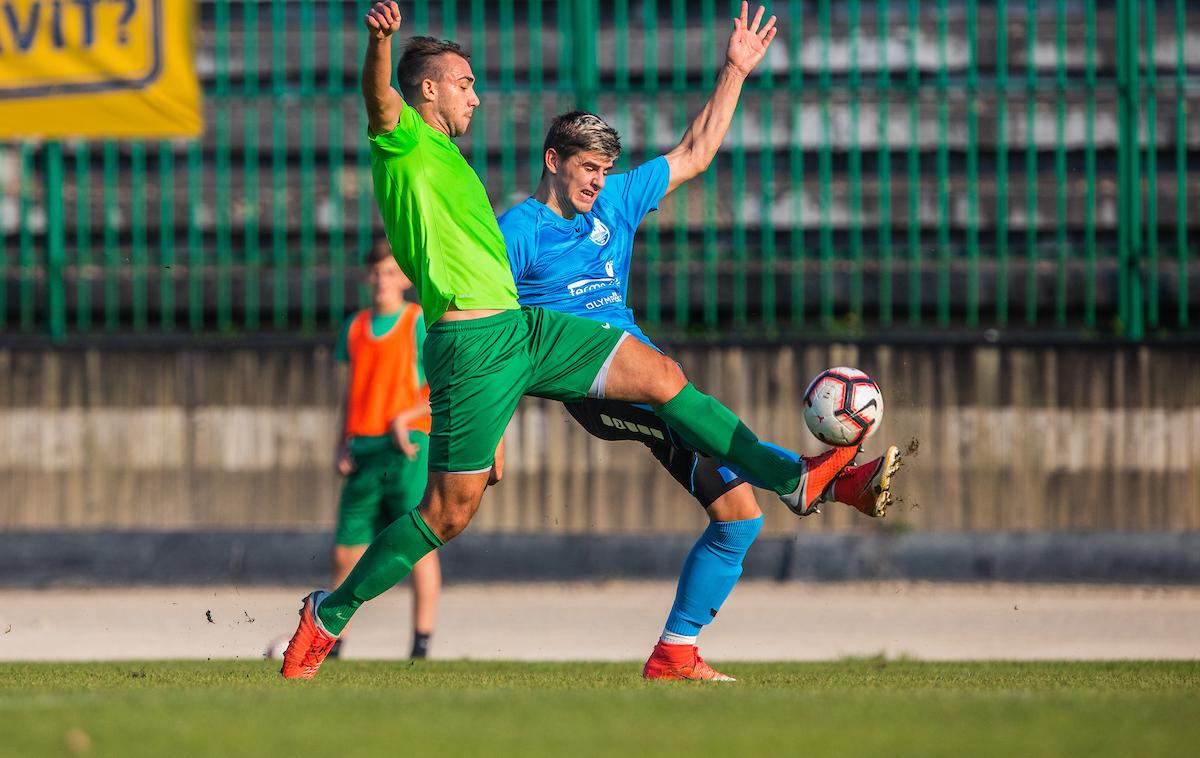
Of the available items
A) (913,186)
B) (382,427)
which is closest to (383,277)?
(382,427)

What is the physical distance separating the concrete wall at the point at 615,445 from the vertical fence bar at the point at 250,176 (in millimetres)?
428

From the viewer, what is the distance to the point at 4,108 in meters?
9.88

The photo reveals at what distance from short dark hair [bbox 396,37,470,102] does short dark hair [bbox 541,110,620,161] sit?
0.40 m

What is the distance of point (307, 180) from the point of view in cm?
972

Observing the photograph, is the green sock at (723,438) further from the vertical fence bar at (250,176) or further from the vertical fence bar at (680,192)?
the vertical fence bar at (250,176)

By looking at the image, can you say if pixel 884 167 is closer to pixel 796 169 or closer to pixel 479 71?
pixel 796 169

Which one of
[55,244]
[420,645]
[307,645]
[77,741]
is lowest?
[420,645]

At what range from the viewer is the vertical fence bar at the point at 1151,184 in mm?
9398

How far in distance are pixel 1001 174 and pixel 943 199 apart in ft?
1.09

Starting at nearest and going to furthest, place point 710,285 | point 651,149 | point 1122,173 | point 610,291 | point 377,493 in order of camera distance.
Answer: point 610,291 < point 377,493 < point 1122,173 < point 710,285 < point 651,149

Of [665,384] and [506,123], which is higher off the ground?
[506,123]

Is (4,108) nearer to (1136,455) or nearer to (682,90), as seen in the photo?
(682,90)

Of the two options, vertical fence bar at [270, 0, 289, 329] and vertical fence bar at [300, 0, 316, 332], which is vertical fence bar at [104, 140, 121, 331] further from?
vertical fence bar at [300, 0, 316, 332]

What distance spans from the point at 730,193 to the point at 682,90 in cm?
63
